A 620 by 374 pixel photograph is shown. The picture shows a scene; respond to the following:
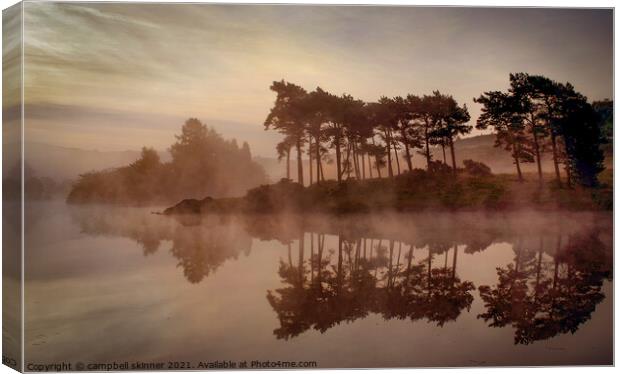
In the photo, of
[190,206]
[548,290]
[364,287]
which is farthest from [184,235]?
[548,290]

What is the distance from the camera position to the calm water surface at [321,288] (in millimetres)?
5035

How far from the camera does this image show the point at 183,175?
5223mm

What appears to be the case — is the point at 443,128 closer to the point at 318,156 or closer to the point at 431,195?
the point at 431,195

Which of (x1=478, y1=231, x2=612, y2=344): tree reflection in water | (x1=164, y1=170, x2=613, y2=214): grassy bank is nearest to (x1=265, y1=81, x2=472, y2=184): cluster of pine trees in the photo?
(x1=164, y1=170, x2=613, y2=214): grassy bank

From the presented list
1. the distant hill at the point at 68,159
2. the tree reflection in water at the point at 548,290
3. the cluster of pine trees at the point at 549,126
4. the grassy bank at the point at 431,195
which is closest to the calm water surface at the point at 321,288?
the tree reflection in water at the point at 548,290

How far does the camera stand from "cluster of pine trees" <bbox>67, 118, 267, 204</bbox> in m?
5.14

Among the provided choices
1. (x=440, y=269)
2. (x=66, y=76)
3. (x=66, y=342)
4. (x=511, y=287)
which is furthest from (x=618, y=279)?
(x=66, y=76)

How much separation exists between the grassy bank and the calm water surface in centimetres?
13

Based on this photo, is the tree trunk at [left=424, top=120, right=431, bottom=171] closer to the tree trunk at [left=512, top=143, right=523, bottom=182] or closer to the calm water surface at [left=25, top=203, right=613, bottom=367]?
the calm water surface at [left=25, top=203, right=613, bottom=367]

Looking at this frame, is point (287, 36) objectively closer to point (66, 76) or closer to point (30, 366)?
point (66, 76)

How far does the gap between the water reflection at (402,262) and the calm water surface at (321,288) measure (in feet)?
0.04

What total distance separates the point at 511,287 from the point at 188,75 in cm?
363

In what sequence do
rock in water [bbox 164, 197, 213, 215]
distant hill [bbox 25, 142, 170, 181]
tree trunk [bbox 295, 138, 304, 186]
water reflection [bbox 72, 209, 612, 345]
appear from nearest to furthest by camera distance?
distant hill [bbox 25, 142, 170, 181] → water reflection [bbox 72, 209, 612, 345] → rock in water [bbox 164, 197, 213, 215] → tree trunk [bbox 295, 138, 304, 186]

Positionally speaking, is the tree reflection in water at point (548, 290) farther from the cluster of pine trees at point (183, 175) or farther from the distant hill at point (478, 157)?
the cluster of pine trees at point (183, 175)
